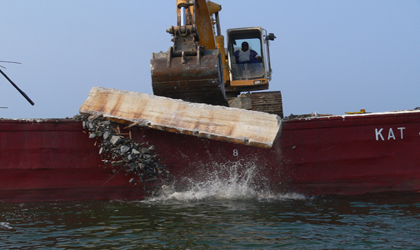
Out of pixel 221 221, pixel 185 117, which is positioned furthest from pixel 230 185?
pixel 221 221

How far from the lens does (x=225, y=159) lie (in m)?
7.80

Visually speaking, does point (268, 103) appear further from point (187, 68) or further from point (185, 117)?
point (185, 117)

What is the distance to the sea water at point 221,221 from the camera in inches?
199

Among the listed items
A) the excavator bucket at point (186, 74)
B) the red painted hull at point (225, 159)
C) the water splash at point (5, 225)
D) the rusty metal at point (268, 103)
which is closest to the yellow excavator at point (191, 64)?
the excavator bucket at point (186, 74)

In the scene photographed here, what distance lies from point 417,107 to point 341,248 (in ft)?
15.9

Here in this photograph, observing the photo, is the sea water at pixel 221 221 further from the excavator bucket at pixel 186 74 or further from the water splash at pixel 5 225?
the excavator bucket at pixel 186 74

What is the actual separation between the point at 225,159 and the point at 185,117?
121 cm

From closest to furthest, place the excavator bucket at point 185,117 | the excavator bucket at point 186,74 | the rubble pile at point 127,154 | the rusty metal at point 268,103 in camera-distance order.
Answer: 1. the excavator bucket at point 185,117
2. the rubble pile at point 127,154
3. the excavator bucket at point 186,74
4. the rusty metal at point 268,103

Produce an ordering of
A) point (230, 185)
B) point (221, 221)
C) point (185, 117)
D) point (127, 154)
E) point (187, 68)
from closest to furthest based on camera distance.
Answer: point (221, 221)
point (185, 117)
point (127, 154)
point (230, 185)
point (187, 68)

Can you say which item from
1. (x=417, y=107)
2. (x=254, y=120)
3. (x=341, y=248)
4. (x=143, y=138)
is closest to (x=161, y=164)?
(x=143, y=138)

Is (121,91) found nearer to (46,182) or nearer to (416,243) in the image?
(46,182)

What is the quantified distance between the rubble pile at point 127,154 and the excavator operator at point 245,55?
5523 mm

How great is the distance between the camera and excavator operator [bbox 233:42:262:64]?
12211 millimetres

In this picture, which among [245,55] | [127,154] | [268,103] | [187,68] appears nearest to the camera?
[127,154]
